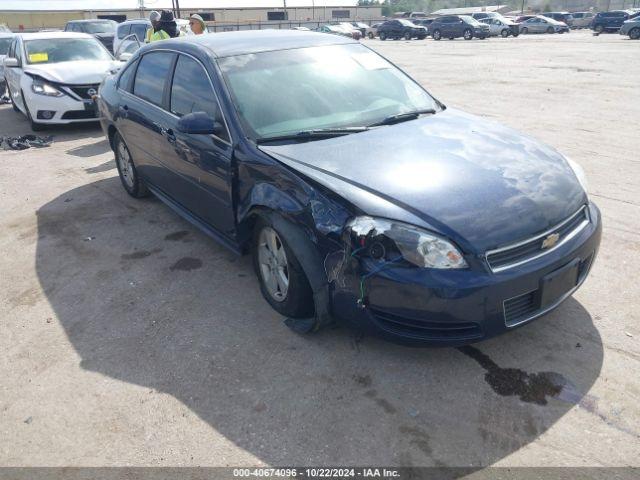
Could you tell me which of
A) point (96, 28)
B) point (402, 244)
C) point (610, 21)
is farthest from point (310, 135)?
point (610, 21)

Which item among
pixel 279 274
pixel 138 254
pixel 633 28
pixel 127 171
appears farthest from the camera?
pixel 633 28

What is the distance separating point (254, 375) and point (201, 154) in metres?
1.72

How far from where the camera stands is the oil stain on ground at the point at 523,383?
2.76 metres

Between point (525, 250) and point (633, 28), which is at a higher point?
point (633, 28)

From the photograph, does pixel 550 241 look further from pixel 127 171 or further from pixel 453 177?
pixel 127 171

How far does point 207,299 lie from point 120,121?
2.69 m

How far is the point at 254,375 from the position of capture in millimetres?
3049

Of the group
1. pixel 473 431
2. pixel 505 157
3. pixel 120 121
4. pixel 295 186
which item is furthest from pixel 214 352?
pixel 120 121

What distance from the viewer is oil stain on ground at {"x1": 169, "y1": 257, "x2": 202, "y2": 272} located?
4.37 meters

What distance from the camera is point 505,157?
3242mm

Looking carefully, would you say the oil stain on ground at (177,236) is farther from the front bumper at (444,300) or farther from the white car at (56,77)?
the white car at (56,77)

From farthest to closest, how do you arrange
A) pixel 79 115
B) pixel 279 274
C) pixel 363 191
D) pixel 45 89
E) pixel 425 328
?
1. pixel 79 115
2. pixel 45 89
3. pixel 279 274
4. pixel 363 191
5. pixel 425 328

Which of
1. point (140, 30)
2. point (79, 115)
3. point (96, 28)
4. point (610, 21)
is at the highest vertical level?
point (96, 28)

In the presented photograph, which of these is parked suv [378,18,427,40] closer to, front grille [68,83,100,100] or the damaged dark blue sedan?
front grille [68,83,100,100]
